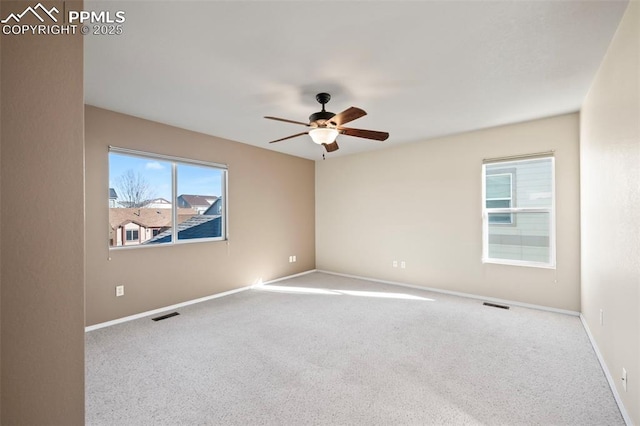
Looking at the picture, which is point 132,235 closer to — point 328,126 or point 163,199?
point 163,199

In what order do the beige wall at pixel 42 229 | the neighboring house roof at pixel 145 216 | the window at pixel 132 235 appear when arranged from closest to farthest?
the beige wall at pixel 42 229, the neighboring house roof at pixel 145 216, the window at pixel 132 235

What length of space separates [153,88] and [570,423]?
13.7ft

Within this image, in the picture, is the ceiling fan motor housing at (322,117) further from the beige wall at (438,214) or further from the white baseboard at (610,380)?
the white baseboard at (610,380)

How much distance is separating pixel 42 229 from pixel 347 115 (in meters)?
2.27

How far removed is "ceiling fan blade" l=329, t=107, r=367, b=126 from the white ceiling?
0.32 m

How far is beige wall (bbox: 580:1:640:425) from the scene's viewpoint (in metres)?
1.66

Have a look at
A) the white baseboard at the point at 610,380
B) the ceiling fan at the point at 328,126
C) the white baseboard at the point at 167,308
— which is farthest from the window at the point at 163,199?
the white baseboard at the point at 610,380

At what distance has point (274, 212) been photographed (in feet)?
17.8

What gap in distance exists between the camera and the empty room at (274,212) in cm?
95

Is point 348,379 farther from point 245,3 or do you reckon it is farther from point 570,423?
point 245,3

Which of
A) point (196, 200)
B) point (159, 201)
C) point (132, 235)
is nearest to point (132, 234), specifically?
point (132, 235)

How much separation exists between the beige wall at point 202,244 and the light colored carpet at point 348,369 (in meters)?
0.46

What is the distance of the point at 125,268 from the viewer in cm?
352

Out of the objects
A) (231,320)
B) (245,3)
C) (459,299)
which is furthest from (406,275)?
(245,3)
